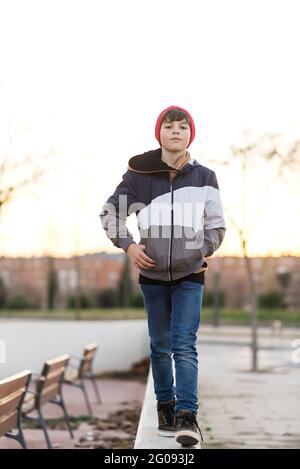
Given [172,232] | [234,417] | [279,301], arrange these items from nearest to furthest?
1. [172,232]
2. [234,417]
3. [279,301]

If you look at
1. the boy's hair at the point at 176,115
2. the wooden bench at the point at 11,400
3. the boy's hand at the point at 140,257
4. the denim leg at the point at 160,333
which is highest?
the boy's hair at the point at 176,115

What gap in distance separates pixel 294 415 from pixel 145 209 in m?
6.18

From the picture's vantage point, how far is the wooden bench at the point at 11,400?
5434mm

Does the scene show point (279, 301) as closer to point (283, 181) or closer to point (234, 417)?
point (283, 181)

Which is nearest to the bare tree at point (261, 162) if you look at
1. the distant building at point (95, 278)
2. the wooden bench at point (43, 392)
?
the wooden bench at point (43, 392)

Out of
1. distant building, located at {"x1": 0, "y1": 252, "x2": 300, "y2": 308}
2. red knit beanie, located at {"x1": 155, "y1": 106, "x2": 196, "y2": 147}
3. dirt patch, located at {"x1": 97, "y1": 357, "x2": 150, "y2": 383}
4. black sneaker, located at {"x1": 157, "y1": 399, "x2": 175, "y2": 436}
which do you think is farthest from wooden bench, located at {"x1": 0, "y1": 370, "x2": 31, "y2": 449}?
distant building, located at {"x1": 0, "y1": 252, "x2": 300, "y2": 308}

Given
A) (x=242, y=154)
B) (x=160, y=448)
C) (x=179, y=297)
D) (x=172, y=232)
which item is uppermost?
(x=242, y=154)

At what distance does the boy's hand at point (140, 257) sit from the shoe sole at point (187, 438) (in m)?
0.67

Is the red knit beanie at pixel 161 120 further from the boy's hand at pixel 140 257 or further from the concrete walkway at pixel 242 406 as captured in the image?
the concrete walkway at pixel 242 406

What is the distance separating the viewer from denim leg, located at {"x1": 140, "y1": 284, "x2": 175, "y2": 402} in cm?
387

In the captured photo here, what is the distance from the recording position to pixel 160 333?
156 inches

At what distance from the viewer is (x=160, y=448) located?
377 centimetres
